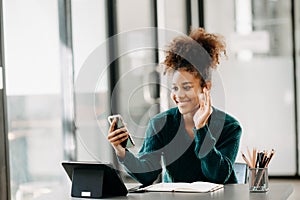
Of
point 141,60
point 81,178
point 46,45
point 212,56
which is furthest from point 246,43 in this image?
point 81,178

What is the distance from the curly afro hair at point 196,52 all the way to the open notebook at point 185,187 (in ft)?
1.63

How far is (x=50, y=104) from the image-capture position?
487cm

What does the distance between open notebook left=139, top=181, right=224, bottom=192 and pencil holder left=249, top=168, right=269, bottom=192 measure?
0.15 meters

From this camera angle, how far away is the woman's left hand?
2.85m

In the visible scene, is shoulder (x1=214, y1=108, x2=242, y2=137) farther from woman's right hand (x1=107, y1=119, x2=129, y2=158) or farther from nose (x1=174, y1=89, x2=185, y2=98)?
woman's right hand (x1=107, y1=119, x2=129, y2=158)

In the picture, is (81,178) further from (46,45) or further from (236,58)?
(236,58)

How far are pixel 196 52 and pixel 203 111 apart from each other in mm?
304

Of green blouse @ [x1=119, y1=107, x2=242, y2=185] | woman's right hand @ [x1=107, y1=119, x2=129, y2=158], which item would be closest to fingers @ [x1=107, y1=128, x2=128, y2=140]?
woman's right hand @ [x1=107, y1=119, x2=129, y2=158]

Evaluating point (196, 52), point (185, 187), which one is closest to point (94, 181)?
point (185, 187)

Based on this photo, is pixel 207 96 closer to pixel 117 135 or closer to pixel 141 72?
pixel 117 135

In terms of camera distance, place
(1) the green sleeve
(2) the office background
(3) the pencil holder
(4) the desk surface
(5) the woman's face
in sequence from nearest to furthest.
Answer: (4) the desk surface
(3) the pencil holder
(1) the green sleeve
(5) the woman's face
(2) the office background

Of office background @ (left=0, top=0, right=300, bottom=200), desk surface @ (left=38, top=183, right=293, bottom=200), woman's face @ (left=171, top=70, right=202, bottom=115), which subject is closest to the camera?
desk surface @ (left=38, top=183, right=293, bottom=200)

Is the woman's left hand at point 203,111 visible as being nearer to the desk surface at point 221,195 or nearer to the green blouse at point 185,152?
the green blouse at point 185,152

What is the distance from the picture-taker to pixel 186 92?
2951 millimetres
